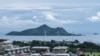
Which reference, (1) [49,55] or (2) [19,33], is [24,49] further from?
(2) [19,33]

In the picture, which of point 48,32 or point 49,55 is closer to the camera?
point 49,55

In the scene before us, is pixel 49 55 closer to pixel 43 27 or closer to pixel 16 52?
pixel 16 52

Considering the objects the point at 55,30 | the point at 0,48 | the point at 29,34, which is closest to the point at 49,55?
the point at 0,48

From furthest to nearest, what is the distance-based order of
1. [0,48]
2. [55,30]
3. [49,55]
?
[55,30]
[0,48]
[49,55]

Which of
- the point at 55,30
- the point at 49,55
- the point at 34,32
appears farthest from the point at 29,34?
the point at 49,55

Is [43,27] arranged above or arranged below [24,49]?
above

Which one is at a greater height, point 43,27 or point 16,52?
point 43,27

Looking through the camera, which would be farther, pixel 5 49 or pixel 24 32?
pixel 24 32

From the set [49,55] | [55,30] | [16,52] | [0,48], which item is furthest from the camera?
[55,30]

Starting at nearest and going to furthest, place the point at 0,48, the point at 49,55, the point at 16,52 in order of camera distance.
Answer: the point at 49,55 < the point at 16,52 < the point at 0,48
